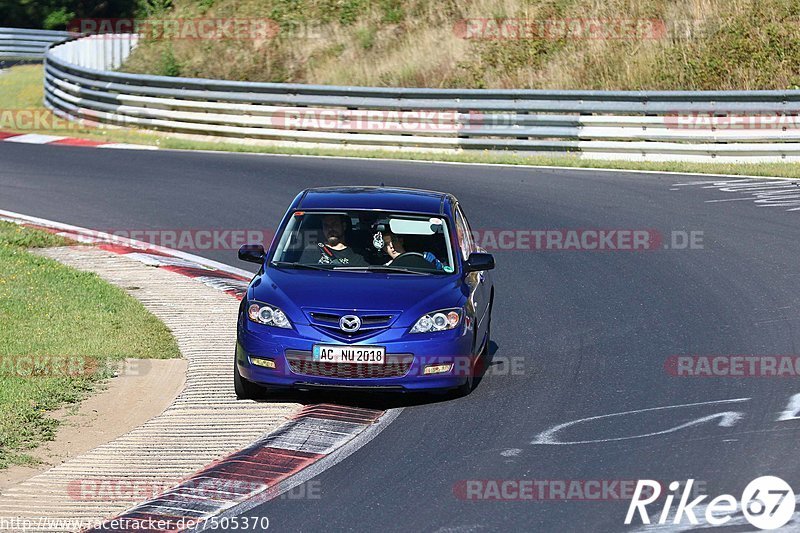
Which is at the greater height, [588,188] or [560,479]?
[560,479]

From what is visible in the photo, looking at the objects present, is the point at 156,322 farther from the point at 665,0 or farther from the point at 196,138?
the point at 665,0

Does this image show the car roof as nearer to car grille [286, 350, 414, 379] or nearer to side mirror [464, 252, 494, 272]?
side mirror [464, 252, 494, 272]

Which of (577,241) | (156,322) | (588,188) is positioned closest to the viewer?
(156,322)

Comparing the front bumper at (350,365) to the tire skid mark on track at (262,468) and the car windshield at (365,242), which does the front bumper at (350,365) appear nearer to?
the tire skid mark on track at (262,468)

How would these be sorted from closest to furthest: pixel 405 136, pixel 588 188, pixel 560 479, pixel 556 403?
1. pixel 560 479
2. pixel 556 403
3. pixel 588 188
4. pixel 405 136

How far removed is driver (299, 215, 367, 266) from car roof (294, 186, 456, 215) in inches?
7.4

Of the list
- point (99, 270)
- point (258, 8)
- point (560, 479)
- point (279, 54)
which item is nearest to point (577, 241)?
point (99, 270)

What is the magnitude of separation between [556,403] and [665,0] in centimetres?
2262

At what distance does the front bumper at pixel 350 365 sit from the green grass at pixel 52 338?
4.99ft

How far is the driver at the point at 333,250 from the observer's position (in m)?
10.4

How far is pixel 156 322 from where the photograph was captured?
1234 centimetres

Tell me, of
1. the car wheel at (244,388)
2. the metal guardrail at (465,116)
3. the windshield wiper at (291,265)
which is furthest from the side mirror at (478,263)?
the metal guardrail at (465,116)

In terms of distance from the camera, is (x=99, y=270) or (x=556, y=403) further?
(x=99, y=270)

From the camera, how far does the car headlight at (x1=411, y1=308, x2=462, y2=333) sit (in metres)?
9.55
